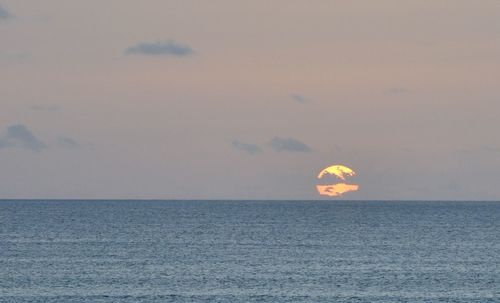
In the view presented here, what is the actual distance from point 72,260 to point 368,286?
3584 cm

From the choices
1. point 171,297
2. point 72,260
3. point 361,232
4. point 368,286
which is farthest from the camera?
point 361,232

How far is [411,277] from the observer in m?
89.1

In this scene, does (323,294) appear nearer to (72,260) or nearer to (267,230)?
(72,260)

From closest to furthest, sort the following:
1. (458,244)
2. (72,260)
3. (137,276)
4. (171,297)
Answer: (171,297) → (137,276) → (72,260) → (458,244)

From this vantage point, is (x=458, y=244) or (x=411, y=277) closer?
(x=411, y=277)

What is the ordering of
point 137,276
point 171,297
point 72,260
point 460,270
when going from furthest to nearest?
point 72,260 < point 460,270 < point 137,276 < point 171,297

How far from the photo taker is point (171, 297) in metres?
72.9

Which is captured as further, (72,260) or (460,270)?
(72,260)

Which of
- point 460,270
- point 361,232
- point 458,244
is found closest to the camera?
point 460,270

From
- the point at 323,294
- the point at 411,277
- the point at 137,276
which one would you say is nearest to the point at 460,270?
the point at 411,277

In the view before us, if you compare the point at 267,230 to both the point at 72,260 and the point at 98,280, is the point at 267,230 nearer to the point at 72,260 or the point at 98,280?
the point at 72,260

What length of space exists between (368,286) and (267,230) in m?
97.2

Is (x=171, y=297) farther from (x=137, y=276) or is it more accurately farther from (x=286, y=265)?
(x=286, y=265)

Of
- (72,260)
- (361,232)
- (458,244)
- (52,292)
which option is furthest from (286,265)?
(361,232)
